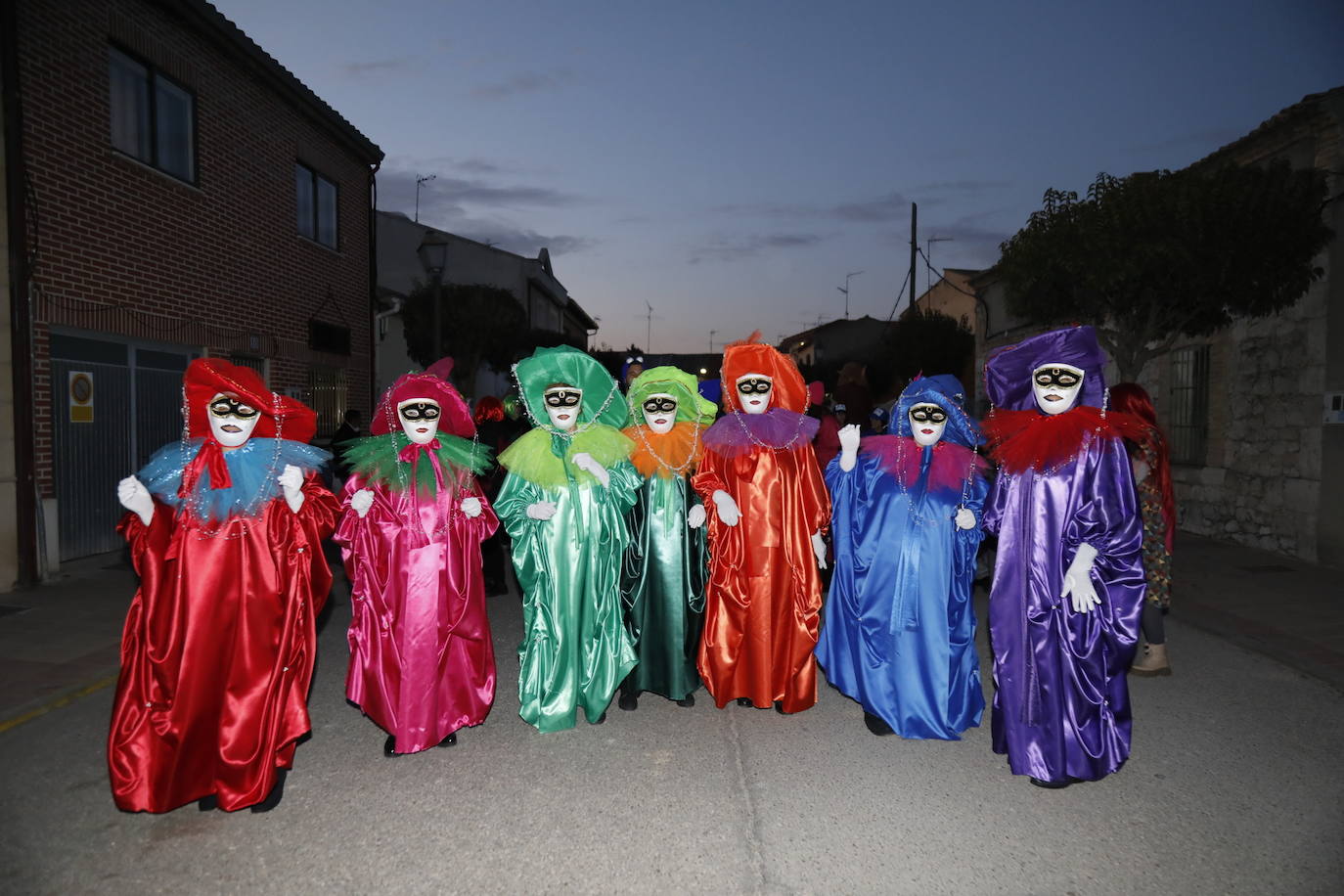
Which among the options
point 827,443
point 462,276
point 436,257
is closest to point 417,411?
point 827,443

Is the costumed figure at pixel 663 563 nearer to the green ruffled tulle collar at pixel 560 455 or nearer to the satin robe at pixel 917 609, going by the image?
the green ruffled tulle collar at pixel 560 455

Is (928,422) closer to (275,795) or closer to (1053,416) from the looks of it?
(1053,416)

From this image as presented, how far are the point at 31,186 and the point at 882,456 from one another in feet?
26.7

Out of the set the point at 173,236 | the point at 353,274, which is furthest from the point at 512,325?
the point at 173,236

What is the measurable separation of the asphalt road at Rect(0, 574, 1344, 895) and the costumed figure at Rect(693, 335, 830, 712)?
0.28m

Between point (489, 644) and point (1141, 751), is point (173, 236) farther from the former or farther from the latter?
point (1141, 751)

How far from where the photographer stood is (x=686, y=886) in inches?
116

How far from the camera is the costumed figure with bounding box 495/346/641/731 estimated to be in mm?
4402

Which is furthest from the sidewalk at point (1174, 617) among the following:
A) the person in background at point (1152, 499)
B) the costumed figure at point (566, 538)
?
the costumed figure at point (566, 538)

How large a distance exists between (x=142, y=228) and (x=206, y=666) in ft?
25.1

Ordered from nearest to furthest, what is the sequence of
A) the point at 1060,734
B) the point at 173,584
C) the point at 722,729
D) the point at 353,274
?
1. the point at 173,584
2. the point at 1060,734
3. the point at 722,729
4. the point at 353,274

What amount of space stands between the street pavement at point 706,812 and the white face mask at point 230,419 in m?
1.59

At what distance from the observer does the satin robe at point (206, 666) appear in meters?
3.33

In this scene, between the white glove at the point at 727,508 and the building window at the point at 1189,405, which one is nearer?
the white glove at the point at 727,508
